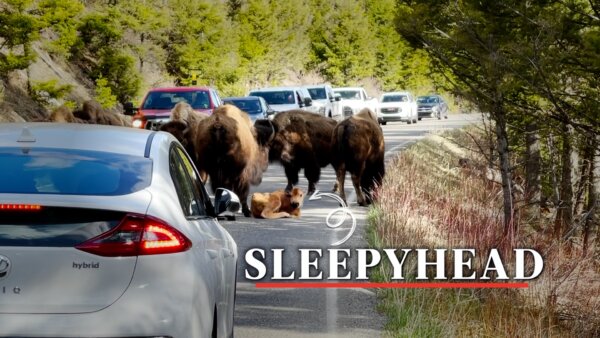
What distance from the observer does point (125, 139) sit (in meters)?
6.21

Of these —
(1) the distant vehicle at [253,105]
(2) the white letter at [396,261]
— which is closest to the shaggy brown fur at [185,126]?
(2) the white letter at [396,261]

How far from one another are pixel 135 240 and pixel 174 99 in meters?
22.7

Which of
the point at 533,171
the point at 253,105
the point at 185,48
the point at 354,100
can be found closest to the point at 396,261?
the point at 533,171

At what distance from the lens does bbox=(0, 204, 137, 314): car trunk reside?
4.93 meters

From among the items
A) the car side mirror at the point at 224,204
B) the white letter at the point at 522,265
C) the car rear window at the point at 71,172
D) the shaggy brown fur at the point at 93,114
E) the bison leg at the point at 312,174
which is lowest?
the bison leg at the point at 312,174

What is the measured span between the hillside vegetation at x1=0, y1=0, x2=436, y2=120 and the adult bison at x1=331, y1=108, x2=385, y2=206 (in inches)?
70.4

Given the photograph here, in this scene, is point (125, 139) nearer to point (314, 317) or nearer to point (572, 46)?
point (314, 317)

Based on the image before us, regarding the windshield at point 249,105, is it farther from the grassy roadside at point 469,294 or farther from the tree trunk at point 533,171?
the grassy roadside at point 469,294

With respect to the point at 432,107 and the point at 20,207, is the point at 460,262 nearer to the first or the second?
the point at 20,207

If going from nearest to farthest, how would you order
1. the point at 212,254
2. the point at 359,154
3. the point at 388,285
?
1. the point at 212,254
2. the point at 388,285
3. the point at 359,154

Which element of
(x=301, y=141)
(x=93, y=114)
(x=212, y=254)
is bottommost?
(x=301, y=141)

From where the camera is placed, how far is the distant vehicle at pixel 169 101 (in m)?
26.7

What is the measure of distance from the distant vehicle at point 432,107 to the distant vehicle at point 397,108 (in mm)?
9887

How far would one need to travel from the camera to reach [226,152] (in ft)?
53.6
